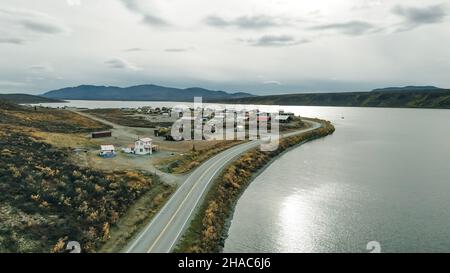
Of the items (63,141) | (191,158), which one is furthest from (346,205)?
(63,141)

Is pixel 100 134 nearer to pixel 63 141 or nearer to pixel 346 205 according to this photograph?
pixel 63 141

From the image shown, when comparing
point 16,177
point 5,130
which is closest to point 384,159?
point 16,177

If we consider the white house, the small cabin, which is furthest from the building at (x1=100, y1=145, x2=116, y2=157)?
the small cabin

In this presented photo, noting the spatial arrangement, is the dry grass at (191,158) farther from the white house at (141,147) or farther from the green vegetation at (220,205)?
the green vegetation at (220,205)

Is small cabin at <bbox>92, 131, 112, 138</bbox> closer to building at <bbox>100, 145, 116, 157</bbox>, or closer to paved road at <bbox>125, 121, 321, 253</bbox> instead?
building at <bbox>100, 145, 116, 157</bbox>

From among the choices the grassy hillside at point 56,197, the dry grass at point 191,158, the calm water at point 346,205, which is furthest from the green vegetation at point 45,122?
the calm water at point 346,205
